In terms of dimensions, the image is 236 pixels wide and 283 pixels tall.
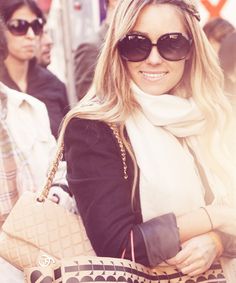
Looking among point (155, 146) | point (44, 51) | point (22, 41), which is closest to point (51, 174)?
point (155, 146)

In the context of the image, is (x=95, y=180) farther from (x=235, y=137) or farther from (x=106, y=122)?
(x=235, y=137)

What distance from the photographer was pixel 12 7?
2387mm

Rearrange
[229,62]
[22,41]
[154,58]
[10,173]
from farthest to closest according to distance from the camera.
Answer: [22,41]
[229,62]
[10,173]
[154,58]

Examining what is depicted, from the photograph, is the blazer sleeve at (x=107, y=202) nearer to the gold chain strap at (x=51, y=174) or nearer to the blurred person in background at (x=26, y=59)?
the gold chain strap at (x=51, y=174)

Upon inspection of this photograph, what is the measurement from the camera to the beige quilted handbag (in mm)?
1571

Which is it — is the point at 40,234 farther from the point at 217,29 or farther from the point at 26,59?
the point at 217,29

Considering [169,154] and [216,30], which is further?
[216,30]

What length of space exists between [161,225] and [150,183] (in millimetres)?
115

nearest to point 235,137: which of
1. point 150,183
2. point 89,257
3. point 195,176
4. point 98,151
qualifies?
point 195,176

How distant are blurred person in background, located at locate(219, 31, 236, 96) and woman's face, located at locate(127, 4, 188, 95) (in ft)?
1.05

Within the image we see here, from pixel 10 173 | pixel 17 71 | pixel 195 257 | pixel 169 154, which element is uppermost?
pixel 17 71

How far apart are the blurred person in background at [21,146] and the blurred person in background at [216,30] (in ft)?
3.54

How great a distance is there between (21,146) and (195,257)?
0.79m

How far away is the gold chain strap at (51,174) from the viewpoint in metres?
1.63
